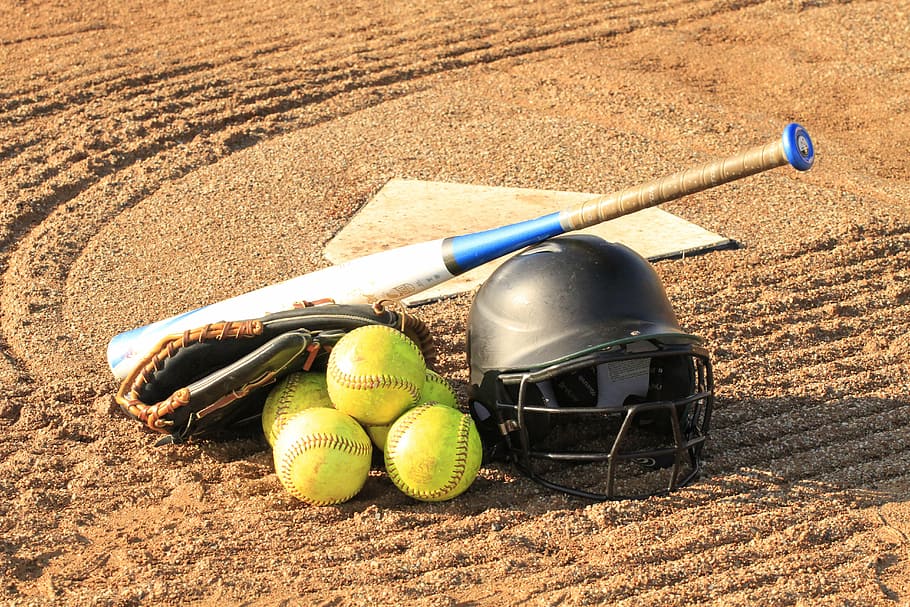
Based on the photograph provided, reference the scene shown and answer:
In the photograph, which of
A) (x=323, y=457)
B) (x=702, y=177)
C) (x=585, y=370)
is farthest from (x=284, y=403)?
(x=702, y=177)

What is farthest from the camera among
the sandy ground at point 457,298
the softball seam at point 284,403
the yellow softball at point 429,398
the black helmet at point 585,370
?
the softball seam at point 284,403

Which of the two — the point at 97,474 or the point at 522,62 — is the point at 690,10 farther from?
the point at 97,474

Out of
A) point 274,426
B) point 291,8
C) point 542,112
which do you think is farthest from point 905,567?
point 291,8

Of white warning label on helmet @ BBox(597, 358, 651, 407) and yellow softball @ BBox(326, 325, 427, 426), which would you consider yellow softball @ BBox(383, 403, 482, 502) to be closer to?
yellow softball @ BBox(326, 325, 427, 426)

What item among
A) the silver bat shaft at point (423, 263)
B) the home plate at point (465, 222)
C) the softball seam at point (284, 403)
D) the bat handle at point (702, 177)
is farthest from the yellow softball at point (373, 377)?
the home plate at point (465, 222)

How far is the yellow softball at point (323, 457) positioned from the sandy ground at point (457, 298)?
0.09 meters

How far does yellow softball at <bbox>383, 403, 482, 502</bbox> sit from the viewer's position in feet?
10.6

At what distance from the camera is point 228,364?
3.70 metres

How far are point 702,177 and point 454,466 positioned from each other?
130cm

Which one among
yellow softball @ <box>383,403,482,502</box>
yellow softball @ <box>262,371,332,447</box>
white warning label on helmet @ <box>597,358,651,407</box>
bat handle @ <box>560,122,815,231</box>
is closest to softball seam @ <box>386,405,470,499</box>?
yellow softball @ <box>383,403,482,502</box>

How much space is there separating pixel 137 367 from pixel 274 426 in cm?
56

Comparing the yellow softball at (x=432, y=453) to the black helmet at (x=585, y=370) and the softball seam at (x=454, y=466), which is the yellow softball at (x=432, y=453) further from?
the black helmet at (x=585, y=370)

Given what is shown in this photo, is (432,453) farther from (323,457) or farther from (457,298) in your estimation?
(457,298)

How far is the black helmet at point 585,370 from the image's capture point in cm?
321
